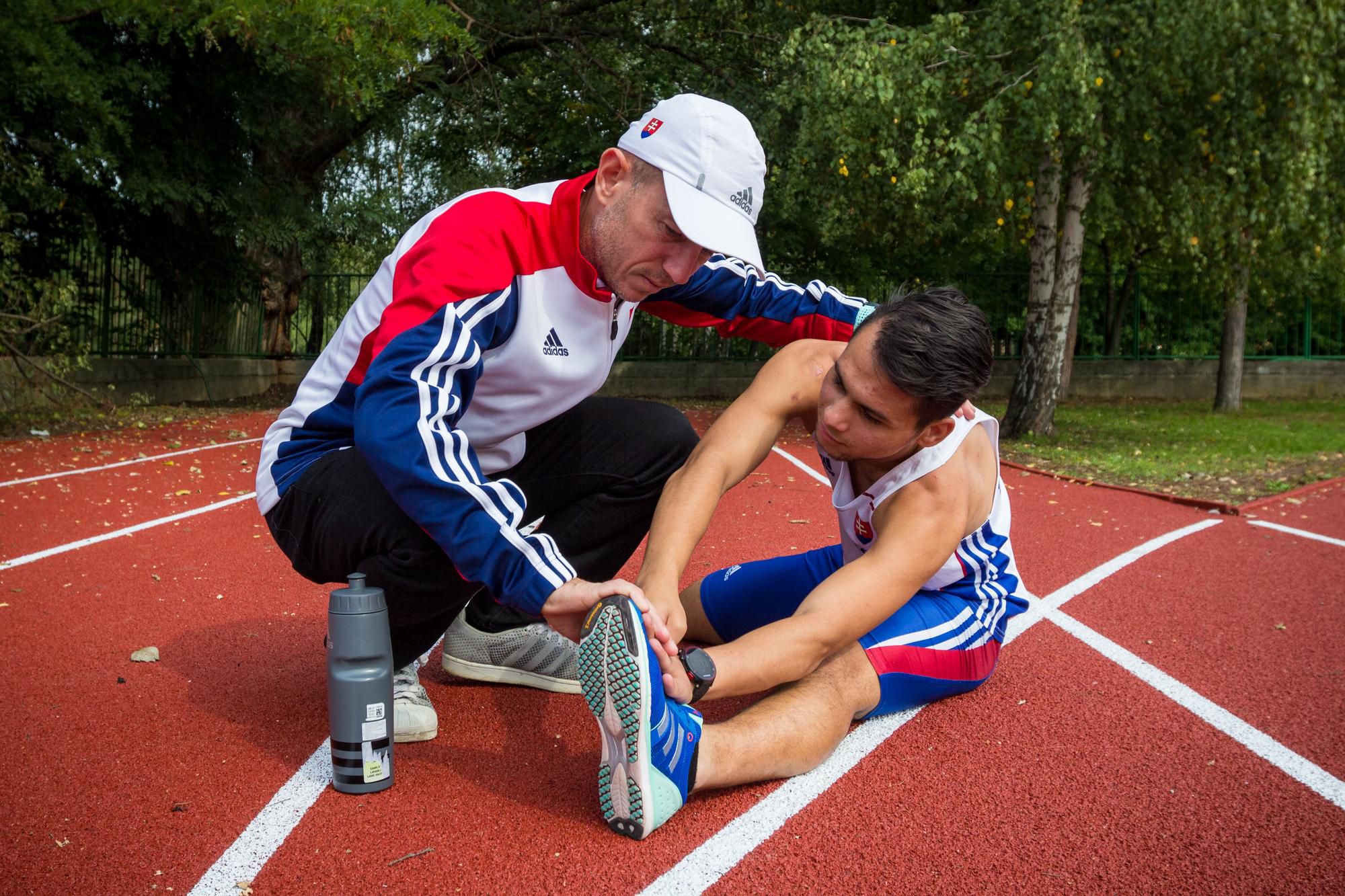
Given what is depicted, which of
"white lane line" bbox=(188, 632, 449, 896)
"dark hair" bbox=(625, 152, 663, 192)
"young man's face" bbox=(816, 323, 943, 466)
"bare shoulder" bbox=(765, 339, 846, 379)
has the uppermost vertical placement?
"dark hair" bbox=(625, 152, 663, 192)

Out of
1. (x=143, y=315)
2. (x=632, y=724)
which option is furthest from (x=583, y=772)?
(x=143, y=315)

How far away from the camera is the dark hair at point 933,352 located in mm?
2686

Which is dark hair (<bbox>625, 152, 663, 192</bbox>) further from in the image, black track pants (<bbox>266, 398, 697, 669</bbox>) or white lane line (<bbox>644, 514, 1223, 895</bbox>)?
white lane line (<bbox>644, 514, 1223, 895</bbox>)

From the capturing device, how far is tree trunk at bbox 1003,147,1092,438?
1170 cm

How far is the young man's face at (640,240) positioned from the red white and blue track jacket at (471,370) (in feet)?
0.37

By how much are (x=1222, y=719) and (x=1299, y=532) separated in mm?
3990

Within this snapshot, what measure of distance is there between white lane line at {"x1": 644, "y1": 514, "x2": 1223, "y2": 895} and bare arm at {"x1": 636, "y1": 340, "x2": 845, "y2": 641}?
0.49m

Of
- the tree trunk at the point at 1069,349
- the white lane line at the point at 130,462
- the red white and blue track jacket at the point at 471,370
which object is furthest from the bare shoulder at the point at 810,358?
the tree trunk at the point at 1069,349

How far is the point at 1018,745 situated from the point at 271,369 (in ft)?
58.4

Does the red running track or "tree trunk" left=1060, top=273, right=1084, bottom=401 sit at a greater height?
"tree trunk" left=1060, top=273, right=1084, bottom=401

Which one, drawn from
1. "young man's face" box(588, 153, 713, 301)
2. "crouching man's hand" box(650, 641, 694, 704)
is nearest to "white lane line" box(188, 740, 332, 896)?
"crouching man's hand" box(650, 641, 694, 704)

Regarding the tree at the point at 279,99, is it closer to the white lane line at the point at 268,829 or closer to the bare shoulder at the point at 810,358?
the bare shoulder at the point at 810,358

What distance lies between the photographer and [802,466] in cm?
979

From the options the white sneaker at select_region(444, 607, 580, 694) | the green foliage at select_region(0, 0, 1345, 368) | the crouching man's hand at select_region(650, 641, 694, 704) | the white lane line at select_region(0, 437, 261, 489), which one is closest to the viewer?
the crouching man's hand at select_region(650, 641, 694, 704)
